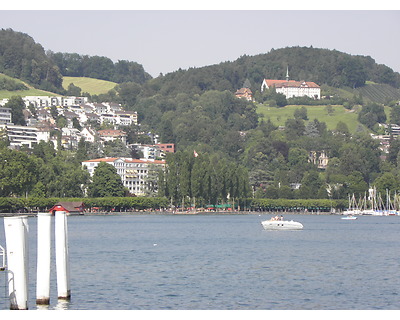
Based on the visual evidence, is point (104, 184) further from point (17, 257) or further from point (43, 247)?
point (17, 257)

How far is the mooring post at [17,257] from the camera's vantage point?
A: 3042cm

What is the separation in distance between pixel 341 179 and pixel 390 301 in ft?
523

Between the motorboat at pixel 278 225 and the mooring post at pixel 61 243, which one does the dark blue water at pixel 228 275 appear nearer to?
the mooring post at pixel 61 243

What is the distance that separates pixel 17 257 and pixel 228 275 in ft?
58.3

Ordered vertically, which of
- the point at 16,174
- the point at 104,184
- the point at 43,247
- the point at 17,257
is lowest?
the point at 17,257

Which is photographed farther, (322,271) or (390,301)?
(322,271)

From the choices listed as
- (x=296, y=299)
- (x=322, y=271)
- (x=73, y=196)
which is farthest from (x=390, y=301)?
(x=73, y=196)

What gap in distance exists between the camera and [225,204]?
535 ft

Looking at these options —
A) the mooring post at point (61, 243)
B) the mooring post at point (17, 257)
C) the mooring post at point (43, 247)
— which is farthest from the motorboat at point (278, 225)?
the mooring post at point (17, 257)

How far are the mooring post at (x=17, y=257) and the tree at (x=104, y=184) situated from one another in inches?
4951

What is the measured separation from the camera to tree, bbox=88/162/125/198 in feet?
516

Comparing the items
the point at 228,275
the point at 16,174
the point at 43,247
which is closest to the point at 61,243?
the point at 43,247

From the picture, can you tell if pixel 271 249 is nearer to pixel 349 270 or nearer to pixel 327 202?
pixel 349 270

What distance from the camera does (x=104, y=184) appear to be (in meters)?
158
